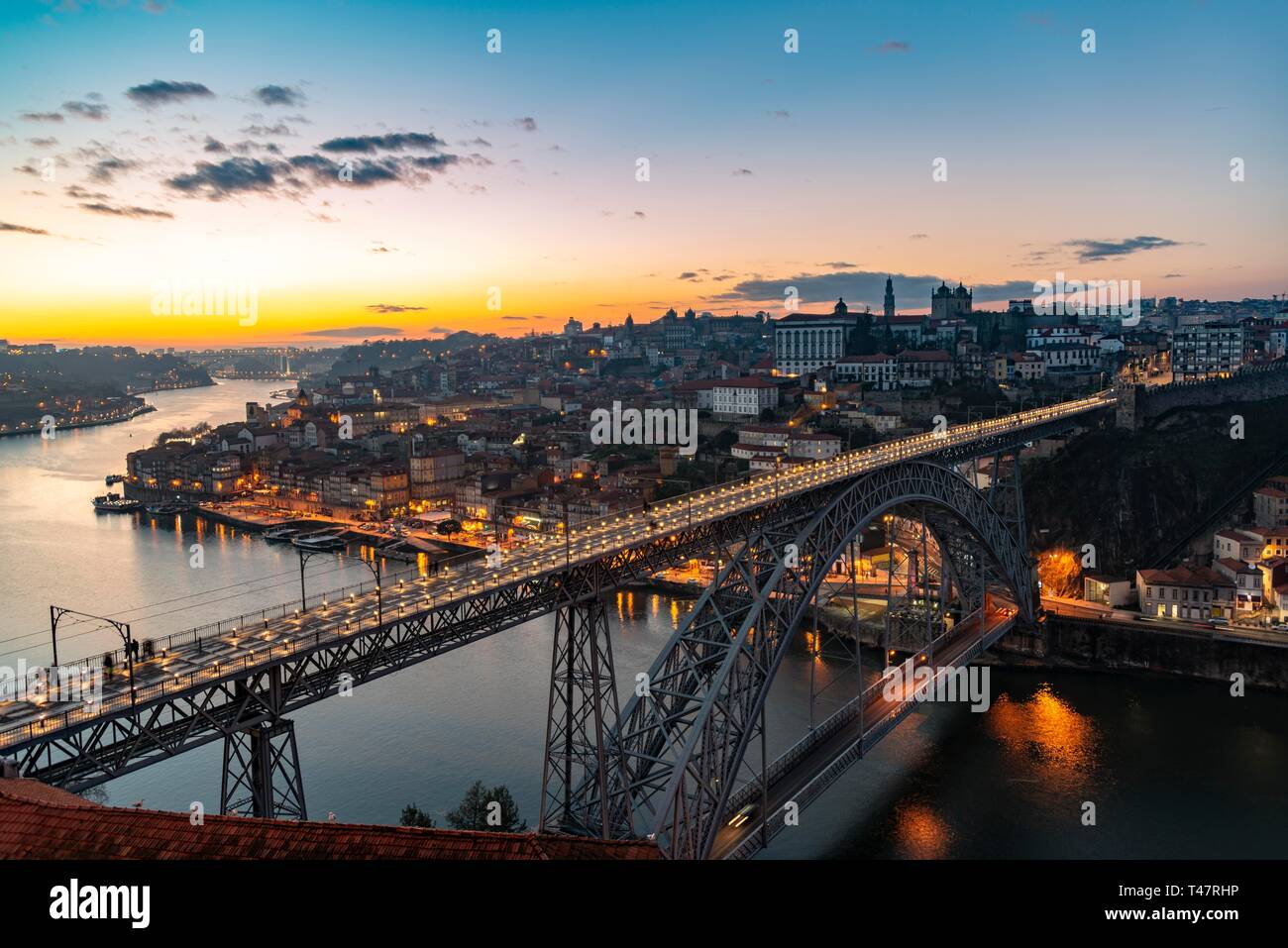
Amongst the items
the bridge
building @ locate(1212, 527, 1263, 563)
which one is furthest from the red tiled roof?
the bridge

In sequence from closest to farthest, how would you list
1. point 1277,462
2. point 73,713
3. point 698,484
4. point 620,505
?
1. point 73,713
2. point 1277,462
3. point 620,505
4. point 698,484

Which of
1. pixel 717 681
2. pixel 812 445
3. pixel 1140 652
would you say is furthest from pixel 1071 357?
pixel 717 681

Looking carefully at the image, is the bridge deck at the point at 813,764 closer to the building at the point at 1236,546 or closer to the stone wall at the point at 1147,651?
the stone wall at the point at 1147,651

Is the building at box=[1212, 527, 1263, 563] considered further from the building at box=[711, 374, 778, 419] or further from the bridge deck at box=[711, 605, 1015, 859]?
the building at box=[711, 374, 778, 419]

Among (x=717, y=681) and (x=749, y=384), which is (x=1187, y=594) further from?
(x=749, y=384)

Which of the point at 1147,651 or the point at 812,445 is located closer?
the point at 1147,651
